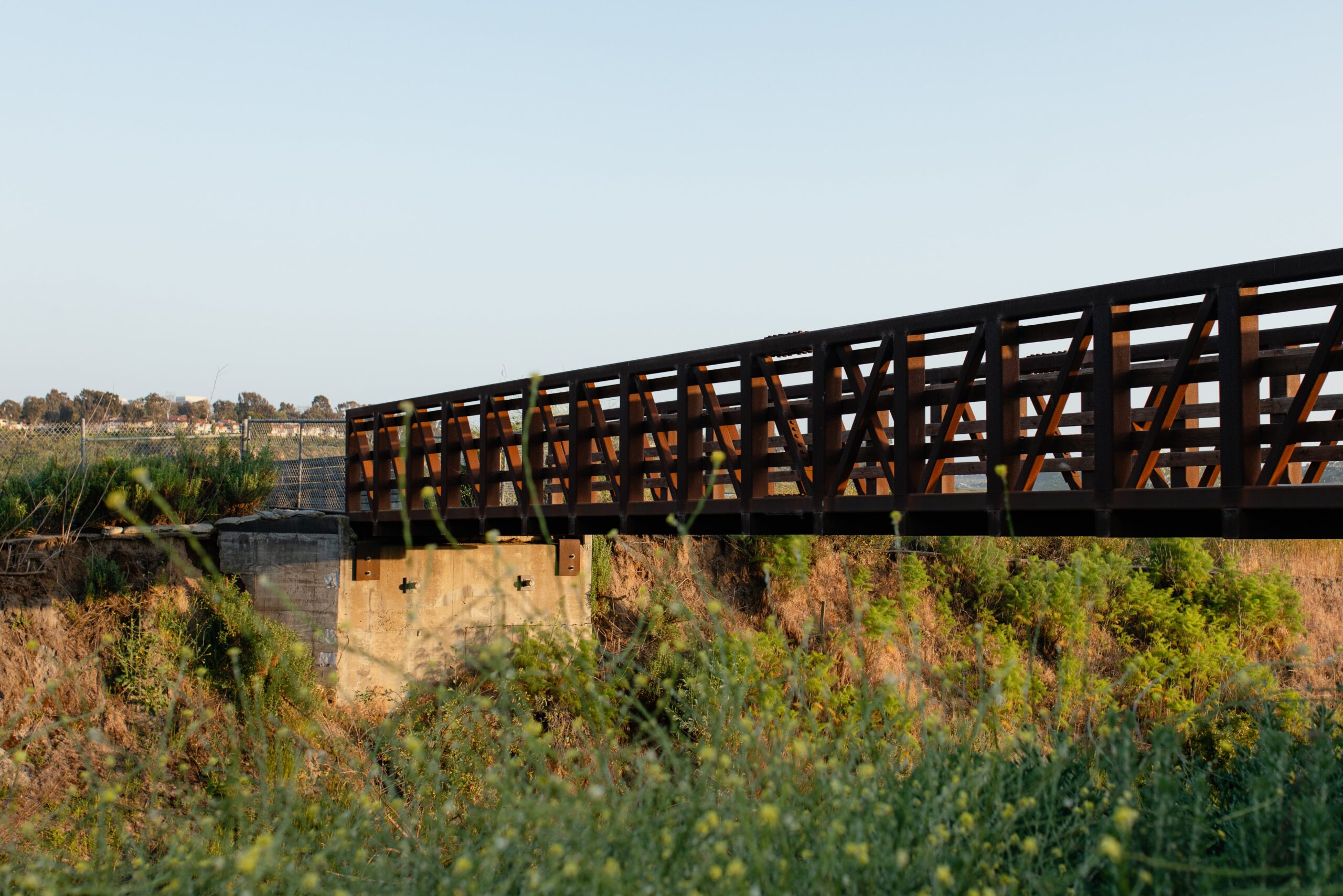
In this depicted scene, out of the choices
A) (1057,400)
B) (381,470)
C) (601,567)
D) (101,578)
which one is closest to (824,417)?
(1057,400)

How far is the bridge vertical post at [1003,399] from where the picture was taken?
861 cm

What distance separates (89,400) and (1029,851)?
4374 centimetres

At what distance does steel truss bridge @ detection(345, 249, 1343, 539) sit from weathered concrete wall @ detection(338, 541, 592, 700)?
1735mm

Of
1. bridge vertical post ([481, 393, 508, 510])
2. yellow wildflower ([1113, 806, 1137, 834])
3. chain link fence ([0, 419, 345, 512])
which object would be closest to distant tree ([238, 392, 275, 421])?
chain link fence ([0, 419, 345, 512])

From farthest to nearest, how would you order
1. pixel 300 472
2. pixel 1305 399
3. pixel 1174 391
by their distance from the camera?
pixel 300 472
pixel 1174 391
pixel 1305 399

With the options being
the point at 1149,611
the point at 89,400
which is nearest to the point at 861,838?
the point at 1149,611

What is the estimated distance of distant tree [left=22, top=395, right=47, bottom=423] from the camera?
43.7m

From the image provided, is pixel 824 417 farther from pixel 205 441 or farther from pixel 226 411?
pixel 226 411

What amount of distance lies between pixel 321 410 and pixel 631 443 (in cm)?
3808

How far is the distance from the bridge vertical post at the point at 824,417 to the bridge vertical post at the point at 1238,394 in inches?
133

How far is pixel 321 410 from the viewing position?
46.7 meters

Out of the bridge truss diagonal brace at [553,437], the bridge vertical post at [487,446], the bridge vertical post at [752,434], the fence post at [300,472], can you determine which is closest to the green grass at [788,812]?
the bridge vertical post at [752,434]

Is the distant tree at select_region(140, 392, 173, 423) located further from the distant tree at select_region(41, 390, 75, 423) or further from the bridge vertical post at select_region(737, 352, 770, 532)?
the bridge vertical post at select_region(737, 352, 770, 532)

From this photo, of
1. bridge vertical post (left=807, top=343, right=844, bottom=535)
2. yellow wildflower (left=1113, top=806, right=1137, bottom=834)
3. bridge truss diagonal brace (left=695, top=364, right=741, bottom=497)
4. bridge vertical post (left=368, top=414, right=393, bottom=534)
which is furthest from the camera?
bridge vertical post (left=368, top=414, right=393, bottom=534)
